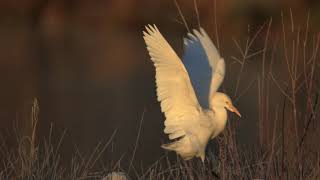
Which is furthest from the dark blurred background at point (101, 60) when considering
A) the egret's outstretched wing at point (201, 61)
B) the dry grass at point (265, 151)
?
the dry grass at point (265, 151)

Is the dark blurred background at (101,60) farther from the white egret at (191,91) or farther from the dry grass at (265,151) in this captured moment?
the dry grass at (265,151)

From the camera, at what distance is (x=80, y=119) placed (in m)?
6.93

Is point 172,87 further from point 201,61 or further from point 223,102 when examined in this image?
point 201,61

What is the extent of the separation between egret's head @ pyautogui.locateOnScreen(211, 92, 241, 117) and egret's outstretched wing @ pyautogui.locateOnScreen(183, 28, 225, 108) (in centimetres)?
9

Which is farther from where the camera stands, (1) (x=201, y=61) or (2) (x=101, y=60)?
(2) (x=101, y=60)

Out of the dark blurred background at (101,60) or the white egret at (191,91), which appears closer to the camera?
the white egret at (191,91)

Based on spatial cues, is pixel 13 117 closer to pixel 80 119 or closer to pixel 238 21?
pixel 80 119

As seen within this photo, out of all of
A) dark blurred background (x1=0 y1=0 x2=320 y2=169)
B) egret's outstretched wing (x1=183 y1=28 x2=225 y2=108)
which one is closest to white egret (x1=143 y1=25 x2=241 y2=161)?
egret's outstretched wing (x1=183 y1=28 x2=225 y2=108)

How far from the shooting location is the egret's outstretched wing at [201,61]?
318cm

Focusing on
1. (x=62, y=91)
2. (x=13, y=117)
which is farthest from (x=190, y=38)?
(x=62, y=91)

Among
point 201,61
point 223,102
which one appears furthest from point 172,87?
point 201,61

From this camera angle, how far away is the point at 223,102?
9.84 feet

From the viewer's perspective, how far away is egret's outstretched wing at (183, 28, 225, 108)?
10.4 feet

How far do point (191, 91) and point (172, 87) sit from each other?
7cm
